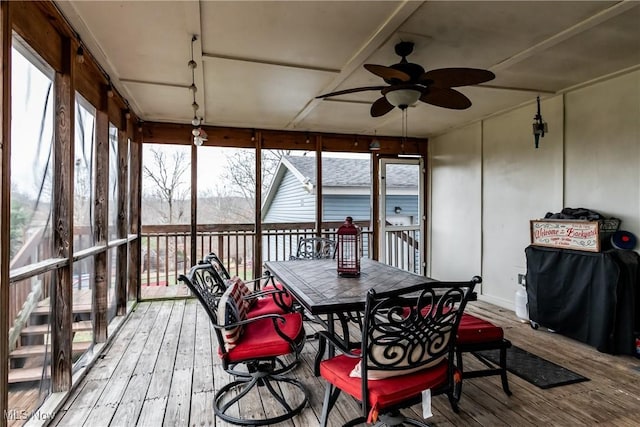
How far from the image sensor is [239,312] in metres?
2.32

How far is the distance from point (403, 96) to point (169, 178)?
414 cm

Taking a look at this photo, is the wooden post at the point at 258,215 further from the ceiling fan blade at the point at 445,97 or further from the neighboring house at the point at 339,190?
the ceiling fan blade at the point at 445,97

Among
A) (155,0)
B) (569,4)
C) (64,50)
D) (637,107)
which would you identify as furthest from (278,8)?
(637,107)

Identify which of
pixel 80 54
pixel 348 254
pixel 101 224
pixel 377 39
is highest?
pixel 377 39

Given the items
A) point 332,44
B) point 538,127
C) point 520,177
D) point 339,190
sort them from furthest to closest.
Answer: point 339,190 → point 520,177 → point 538,127 → point 332,44

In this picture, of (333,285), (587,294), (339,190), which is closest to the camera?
(333,285)

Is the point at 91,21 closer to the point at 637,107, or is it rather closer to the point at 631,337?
the point at 637,107

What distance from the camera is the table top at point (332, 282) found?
6.66ft

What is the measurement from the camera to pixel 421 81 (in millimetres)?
2521

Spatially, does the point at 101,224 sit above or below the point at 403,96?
below

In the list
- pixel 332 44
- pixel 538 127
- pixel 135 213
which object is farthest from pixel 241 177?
pixel 538 127

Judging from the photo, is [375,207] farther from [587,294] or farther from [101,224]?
[101,224]

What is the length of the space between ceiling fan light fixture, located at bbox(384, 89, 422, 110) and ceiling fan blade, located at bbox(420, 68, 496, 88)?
0.11m

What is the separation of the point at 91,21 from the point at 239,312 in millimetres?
2186
